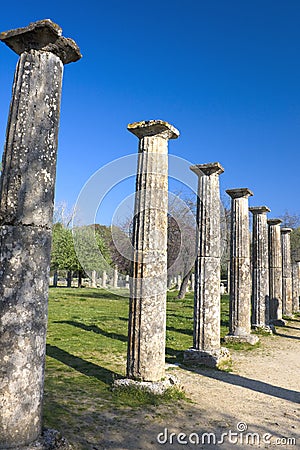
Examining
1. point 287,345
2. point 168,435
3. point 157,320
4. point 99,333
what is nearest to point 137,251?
point 157,320

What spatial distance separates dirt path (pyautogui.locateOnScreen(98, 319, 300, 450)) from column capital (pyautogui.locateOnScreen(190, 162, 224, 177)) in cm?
496

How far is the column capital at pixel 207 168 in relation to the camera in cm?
1011

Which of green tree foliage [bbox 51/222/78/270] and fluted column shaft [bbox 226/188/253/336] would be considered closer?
fluted column shaft [bbox 226/188/253/336]

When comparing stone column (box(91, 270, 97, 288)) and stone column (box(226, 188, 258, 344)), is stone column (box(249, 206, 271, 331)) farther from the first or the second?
stone column (box(91, 270, 97, 288))

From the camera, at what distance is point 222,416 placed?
589cm

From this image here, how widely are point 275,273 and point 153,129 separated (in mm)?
13014

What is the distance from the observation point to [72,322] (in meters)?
14.8

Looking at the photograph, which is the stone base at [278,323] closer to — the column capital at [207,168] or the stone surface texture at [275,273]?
the stone surface texture at [275,273]

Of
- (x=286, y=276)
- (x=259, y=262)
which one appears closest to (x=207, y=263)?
(x=259, y=262)

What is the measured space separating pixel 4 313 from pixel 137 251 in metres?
3.60

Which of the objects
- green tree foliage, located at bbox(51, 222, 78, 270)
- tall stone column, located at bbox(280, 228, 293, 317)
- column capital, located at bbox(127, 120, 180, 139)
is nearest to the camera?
column capital, located at bbox(127, 120, 180, 139)

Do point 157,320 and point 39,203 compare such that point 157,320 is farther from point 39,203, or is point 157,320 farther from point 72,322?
point 72,322

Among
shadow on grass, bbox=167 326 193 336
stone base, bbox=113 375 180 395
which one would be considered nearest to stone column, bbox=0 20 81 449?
stone base, bbox=113 375 180 395

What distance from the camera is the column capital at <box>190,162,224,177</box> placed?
1011cm
